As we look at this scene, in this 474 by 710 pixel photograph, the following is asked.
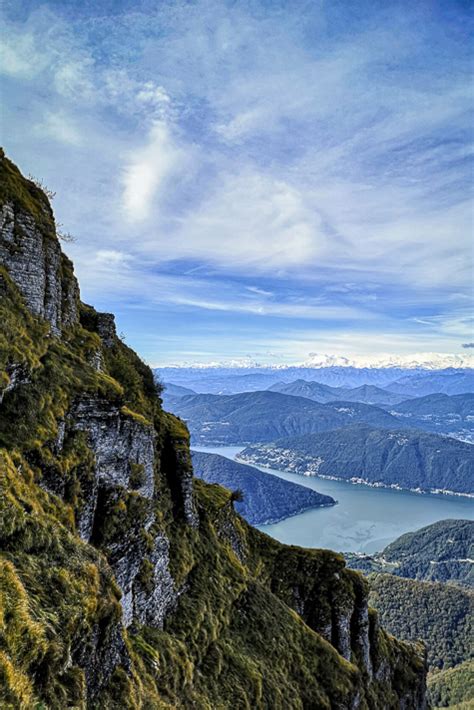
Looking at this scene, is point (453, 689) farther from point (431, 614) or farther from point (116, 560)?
point (116, 560)

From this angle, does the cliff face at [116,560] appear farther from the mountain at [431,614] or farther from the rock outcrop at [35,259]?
the mountain at [431,614]

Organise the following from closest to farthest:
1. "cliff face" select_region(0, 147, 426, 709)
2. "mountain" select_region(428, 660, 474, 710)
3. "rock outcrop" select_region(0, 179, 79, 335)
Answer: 1. "cliff face" select_region(0, 147, 426, 709)
2. "rock outcrop" select_region(0, 179, 79, 335)
3. "mountain" select_region(428, 660, 474, 710)

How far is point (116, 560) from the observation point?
19.7m

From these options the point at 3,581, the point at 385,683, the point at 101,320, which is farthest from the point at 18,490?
the point at 385,683

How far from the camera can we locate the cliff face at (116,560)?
36.2 ft

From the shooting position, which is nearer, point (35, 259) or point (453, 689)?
point (35, 259)

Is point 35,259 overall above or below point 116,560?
above

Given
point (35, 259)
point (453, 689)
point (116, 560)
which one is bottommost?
point (453, 689)

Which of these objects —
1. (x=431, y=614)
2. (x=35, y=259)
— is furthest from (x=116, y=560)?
(x=431, y=614)

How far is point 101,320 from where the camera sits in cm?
3058

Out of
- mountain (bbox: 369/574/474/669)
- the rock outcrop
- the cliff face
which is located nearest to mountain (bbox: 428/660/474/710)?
mountain (bbox: 369/574/474/669)

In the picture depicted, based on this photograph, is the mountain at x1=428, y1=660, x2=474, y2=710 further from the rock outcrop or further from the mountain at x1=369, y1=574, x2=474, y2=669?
the rock outcrop

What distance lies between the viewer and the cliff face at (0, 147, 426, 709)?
11.0 metres

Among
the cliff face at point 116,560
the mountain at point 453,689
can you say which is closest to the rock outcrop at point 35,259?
the cliff face at point 116,560
